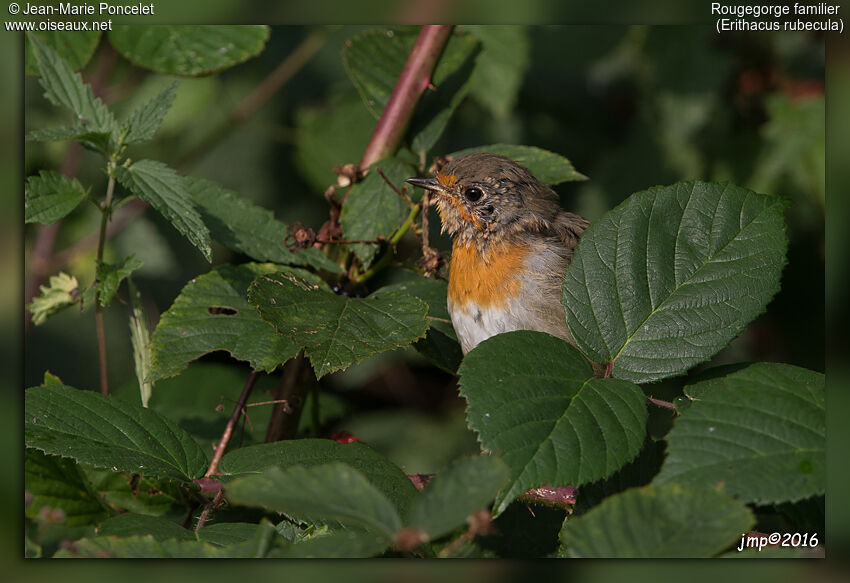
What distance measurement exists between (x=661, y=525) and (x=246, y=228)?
1565 millimetres

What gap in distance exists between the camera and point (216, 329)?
2.24 metres

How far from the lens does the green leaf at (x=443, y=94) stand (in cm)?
268

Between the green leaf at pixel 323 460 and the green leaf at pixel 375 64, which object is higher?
the green leaf at pixel 375 64

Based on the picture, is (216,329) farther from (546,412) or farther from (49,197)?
(546,412)

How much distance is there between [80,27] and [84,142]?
66 centimetres

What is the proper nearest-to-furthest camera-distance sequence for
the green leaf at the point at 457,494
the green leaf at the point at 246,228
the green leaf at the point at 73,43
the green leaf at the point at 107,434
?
the green leaf at the point at 457,494
the green leaf at the point at 107,434
the green leaf at the point at 246,228
the green leaf at the point at 73,43

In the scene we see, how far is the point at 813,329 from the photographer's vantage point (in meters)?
4.03

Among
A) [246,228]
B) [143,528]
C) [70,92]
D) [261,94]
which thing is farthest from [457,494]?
Result: [261,94]

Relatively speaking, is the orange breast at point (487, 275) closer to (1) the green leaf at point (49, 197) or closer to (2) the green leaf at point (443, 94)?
(2) the green leaf at point (443, 94)

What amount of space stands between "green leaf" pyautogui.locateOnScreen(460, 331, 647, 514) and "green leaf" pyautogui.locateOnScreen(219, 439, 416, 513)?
1.19ft

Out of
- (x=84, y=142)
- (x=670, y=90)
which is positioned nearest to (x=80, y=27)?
(x=84, y=142)

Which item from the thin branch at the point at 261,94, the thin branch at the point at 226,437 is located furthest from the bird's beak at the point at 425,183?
the thin branch at the point at 261,94

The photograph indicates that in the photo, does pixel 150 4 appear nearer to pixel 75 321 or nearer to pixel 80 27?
pixel 80 27

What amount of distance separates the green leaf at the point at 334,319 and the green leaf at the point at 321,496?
1.68ft
